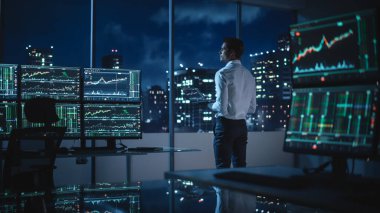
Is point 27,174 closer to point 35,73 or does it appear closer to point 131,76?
point 35,73

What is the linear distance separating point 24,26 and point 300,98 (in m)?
4.54

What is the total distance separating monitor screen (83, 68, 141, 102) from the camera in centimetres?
409

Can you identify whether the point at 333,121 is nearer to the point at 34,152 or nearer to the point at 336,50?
the point at 336,50

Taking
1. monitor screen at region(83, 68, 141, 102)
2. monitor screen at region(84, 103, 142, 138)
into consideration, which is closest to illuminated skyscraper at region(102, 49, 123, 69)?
monitor screen at region(83, 68, 141, 102)

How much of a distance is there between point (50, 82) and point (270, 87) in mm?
4094

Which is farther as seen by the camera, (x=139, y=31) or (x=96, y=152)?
(x=139, y=31)

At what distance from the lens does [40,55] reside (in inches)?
209

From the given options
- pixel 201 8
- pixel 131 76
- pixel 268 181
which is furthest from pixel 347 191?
pixel 201 8

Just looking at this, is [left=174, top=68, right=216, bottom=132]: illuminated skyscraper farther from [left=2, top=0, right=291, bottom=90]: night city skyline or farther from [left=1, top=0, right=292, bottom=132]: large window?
[left=2, top=0, right=291, bottom=90]: night city skyline

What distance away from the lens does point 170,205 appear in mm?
2719

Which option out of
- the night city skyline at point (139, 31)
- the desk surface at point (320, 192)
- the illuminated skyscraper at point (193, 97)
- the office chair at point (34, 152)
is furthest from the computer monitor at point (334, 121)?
the illuminated skyscraper at point (193, 97)

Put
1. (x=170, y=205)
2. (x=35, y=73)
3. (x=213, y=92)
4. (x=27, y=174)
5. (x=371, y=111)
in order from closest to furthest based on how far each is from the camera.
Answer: (x=371, y=111) < (x=170, y=205) < (x=27, y=174) < (x=35, y=73) < (x=213, y=92)

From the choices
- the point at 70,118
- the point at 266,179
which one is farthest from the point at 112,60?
the point at 266,179

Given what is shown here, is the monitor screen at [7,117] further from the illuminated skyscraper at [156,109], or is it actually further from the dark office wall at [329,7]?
the dark office wall at [329,7]
